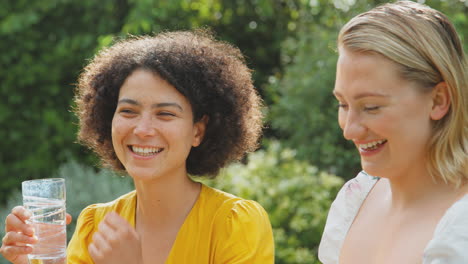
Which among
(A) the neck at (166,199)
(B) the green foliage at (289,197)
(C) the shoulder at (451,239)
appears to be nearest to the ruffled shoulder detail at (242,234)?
(A) the neck at (166,199)

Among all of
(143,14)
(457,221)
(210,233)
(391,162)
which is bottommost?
(210,233)

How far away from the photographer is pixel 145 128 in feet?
7.94

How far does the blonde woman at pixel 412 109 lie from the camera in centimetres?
196

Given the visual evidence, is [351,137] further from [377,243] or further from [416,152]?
[377,243]

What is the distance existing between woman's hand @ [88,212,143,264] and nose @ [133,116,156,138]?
0.41 metres

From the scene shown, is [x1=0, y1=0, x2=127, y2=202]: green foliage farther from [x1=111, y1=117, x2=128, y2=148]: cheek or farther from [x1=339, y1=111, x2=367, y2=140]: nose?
[x1=339, y1=111, x2=367, y2=140]: nose

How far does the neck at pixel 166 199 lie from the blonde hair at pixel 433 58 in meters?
0.96

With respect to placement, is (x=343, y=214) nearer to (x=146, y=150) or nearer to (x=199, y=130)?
(x=199, y=130)

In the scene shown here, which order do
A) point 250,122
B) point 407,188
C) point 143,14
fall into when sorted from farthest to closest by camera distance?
point 143,14
point 250,122
point 407,188

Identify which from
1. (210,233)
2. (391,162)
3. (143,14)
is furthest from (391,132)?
(143,14)

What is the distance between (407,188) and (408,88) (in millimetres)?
370

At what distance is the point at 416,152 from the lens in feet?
6.64

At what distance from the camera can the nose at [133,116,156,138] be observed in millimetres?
2418

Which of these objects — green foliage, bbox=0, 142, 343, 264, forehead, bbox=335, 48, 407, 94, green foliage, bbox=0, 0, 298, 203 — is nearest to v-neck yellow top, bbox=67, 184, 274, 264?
forehead, bbox=335, 48, 407, 94
